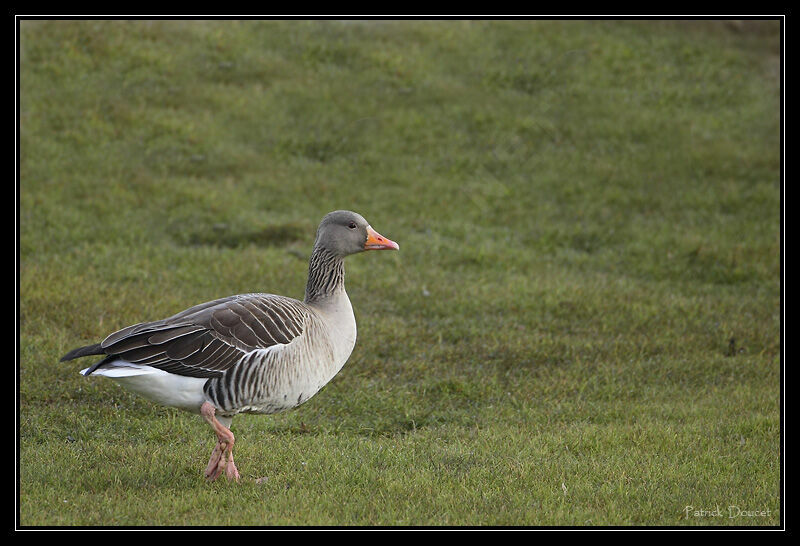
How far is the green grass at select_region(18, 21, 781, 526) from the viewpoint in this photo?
690cm

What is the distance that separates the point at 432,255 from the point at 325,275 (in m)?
6.93

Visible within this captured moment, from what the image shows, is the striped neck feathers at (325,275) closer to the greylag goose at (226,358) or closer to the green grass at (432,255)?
the greylag goose at (226,358)

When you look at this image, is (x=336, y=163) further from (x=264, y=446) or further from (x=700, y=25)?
(x=700, y=25)

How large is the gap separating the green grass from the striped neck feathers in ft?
4.68

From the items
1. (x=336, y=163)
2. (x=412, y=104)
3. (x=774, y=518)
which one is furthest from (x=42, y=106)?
(x=774, y=518)

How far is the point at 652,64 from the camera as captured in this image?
2208 centimetres

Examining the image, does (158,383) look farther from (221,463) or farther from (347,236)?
(347,236)

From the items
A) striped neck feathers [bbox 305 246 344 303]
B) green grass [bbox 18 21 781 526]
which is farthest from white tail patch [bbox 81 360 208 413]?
striped neck feathers [bbox 305 246 344 303]

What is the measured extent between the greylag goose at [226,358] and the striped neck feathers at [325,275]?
1.07ft

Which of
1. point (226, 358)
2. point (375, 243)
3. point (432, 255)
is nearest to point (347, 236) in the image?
point (375, 243)

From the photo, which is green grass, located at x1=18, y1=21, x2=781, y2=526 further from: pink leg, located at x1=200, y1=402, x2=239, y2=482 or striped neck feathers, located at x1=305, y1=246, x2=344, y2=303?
striped neck feathers, located at x1=305, y1=246, x2=344, y2=303

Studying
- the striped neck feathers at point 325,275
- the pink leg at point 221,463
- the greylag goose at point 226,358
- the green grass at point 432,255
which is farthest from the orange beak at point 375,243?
the pink leg at point 221,463

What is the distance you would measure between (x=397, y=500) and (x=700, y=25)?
71.8ft

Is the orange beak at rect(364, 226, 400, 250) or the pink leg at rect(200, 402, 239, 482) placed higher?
the orange beak at rect(364, 226, 400, 250)
